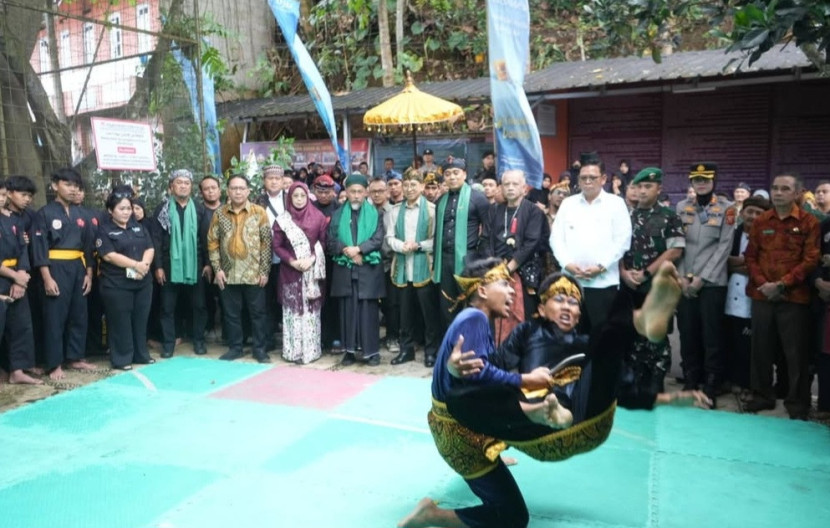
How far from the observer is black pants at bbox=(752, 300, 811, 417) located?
509cm

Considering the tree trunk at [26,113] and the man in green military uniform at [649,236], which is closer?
the man in green military uniform at [649,236]

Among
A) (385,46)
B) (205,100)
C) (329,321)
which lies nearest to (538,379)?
Answer: (329,321)

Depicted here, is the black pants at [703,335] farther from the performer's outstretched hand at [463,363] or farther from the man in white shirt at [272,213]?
the man in white shirt at [272,213]

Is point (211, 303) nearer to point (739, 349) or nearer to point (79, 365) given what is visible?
point (79, 365)

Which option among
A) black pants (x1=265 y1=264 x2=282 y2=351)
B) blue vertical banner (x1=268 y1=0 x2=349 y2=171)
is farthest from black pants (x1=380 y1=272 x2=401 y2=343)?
blue vertical banner (x1=268 y1=0 x2=349 y2=171)

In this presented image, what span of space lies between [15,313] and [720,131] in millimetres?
10634

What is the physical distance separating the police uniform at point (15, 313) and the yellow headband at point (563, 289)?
15.8ft

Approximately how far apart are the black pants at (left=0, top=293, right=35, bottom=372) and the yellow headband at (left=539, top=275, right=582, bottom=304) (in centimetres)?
500

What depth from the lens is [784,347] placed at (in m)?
5.17

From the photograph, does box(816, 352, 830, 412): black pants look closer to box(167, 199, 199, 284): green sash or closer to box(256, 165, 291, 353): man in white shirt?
box(256, 165, 291, 353): man in white shirt

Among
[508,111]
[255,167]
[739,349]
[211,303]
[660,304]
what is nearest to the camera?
[660,304]

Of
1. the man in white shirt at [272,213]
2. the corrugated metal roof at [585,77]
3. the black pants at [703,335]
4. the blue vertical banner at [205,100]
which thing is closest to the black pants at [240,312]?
the man in white shirt at [272,213]

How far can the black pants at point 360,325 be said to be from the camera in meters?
6.83

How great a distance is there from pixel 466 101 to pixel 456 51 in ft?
19.6
